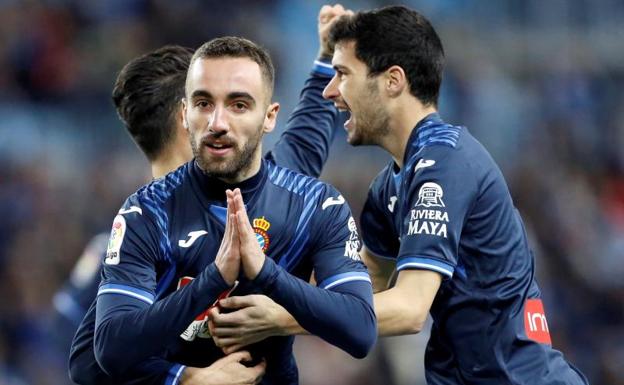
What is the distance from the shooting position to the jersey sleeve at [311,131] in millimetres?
5102

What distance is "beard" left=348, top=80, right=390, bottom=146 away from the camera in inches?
191

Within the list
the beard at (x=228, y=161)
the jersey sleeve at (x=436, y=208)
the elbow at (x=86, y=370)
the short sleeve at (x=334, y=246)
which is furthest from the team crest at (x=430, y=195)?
the elbow at (x=86, y=370)

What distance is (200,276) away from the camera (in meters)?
3.69

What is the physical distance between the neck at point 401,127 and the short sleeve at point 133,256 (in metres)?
1.29

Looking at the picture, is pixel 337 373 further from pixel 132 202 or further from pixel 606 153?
pixel 132 202

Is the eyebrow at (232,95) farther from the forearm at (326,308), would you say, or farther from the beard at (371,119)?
the beard at (371,119)

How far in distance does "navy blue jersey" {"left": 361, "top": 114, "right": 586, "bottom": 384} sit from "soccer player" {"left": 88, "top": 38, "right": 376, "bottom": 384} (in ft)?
1.63

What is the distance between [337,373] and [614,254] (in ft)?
9.90

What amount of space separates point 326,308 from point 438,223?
2.70ft

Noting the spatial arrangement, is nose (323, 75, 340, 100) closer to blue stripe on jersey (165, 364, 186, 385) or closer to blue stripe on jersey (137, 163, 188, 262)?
blue stripe on jersey (137, 163, 188, 262)

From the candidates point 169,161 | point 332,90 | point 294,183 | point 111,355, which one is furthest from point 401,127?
point 111,355

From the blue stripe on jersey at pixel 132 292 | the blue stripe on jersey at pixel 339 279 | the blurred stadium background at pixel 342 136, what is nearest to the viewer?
the blue stripe on jersey at pixel 132 292

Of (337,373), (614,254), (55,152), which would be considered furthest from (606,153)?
(55,152)

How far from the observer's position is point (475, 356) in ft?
14.9
